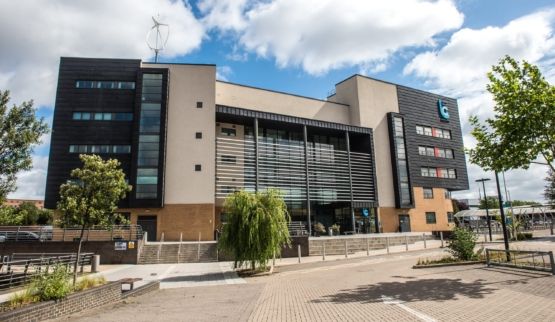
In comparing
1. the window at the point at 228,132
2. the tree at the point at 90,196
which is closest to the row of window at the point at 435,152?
the window at the point at 228,132

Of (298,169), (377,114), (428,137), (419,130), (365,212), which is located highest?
(377,114)

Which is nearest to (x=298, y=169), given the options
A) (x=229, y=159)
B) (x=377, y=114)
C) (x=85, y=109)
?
(x=229, y=159)

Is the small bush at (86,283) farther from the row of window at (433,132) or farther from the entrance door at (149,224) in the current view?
the row of window at (433,132)

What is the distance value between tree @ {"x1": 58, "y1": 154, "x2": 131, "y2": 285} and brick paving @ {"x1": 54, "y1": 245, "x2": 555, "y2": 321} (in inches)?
229

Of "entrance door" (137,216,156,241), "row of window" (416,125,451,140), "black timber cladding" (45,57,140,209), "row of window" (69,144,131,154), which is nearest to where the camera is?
"entrance door" (137,216,156,241)

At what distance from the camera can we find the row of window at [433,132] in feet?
173

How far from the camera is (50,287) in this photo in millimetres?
8977

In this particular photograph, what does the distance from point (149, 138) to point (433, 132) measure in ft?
133

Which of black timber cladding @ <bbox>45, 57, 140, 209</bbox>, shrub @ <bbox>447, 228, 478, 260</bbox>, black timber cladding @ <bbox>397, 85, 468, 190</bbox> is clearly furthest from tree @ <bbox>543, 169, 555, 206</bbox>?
black timber cladding @ <bbox>45, 57, 140, 209</bbox>

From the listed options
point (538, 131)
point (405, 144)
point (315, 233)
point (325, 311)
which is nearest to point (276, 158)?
point (315, 233)

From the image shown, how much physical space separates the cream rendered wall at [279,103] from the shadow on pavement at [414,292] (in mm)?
30767

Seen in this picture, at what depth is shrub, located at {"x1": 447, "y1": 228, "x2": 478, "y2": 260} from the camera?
60.3 feet

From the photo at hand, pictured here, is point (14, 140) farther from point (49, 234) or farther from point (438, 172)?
point (438, 172)

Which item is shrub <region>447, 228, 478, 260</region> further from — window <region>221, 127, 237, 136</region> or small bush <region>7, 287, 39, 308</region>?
window <region>221, 127, 237, 136</region>
